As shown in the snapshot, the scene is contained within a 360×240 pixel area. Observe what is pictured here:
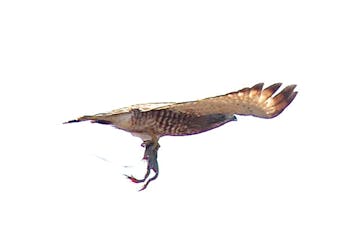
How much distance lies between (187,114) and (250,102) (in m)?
0.14

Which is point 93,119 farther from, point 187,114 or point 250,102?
point 250,102

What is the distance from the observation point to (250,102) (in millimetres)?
2791

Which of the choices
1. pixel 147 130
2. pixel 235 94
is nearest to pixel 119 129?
pixel 147 130

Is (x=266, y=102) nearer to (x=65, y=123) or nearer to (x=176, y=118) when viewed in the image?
(x=176, y=118)

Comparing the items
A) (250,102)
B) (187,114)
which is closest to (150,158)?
(187,114)

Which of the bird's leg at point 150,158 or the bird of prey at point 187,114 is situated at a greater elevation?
the bird of prey at point 187,114

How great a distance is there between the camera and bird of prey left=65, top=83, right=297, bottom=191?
277cm

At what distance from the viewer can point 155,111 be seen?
2.83 m

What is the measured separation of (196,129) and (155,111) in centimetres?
11

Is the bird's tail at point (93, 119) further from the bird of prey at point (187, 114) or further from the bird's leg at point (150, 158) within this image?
the bird's leg at point (150, 158)

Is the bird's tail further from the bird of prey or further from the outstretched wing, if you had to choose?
the outstretched wing

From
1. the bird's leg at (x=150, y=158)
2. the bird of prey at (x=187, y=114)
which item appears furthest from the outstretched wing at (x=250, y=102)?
the bird's leg at (x=150, y=158)

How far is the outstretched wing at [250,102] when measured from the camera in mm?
2752

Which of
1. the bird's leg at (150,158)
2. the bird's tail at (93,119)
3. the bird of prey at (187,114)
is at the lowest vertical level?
the bird's leg at (150,158)
